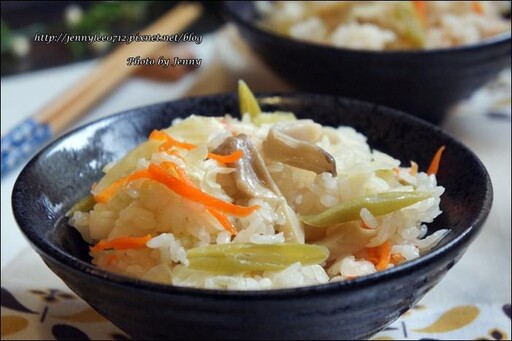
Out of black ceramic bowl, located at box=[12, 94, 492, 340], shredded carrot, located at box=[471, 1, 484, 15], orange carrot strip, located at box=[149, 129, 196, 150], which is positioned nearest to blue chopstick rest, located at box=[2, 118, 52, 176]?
black ceramic bowl, located at box=[12, 94, 492, 340]

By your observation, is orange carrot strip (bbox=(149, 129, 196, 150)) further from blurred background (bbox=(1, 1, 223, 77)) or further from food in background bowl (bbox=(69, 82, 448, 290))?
blurred background (bbox=(1, 1, 223, 77))

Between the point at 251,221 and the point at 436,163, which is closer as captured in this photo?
the point at 251,221

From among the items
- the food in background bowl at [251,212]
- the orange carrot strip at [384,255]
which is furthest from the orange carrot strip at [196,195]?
the orange carrot strip at [384,255]

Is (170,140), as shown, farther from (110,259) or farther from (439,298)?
(439,298)

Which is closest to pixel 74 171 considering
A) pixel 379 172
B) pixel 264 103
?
pixel 264 103

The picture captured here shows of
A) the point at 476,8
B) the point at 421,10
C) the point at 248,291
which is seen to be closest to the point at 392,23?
the point at 421,10

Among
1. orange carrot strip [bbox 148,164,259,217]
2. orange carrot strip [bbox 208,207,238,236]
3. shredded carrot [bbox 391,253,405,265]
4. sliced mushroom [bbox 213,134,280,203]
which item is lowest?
shredded carrot [bbox 391,253,405,265]

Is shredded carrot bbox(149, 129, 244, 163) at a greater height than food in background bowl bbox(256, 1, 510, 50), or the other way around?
food in background bowl bbox(256, 1, 510, 50)
